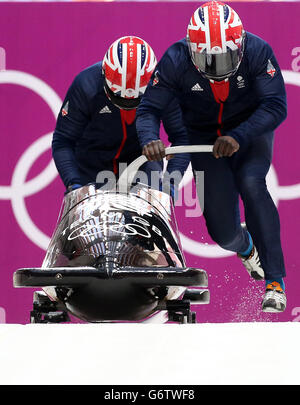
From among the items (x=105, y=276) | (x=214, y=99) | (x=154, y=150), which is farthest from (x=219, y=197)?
(x=105, y=276)

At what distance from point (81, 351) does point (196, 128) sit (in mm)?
2501

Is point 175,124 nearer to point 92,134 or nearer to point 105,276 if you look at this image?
point 92,134

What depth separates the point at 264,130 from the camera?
4195mm

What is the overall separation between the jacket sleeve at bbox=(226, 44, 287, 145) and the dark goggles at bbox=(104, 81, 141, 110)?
28.1 inches

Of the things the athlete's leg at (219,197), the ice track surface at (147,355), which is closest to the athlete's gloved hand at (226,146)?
the athlete's leg at (219,197)

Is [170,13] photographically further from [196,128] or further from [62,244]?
[62,244]

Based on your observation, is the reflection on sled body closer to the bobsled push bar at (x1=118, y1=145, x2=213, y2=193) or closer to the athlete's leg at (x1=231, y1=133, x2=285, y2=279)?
the bobsled push bar at (x1=118, y1=145, x2=213, y2=193)

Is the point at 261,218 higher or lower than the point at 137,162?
lower

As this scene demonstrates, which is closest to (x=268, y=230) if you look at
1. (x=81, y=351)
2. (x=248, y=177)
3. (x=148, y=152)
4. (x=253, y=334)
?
(x=248, y=177)

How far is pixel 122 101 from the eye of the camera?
4.71 meters

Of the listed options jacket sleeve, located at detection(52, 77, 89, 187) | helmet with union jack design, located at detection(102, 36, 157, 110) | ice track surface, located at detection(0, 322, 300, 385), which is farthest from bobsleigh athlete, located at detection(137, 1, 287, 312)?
ice track surface, located at detection(0, 322, 300, 385)

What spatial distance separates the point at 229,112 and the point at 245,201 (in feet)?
1.55

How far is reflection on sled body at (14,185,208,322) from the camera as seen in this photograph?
10.5 ft
